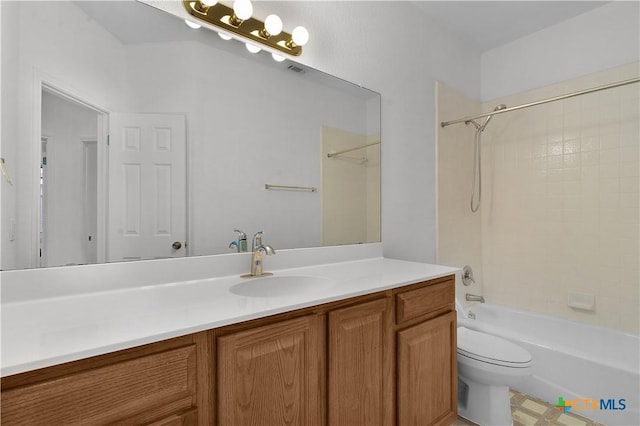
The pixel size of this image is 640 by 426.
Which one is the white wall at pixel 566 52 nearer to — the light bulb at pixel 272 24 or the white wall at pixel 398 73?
the white wall at pixel 398 73

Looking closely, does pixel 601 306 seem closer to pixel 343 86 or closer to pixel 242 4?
pixel 343 86

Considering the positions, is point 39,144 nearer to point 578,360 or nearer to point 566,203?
point 578,360

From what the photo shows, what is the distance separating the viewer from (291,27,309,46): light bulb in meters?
1.45

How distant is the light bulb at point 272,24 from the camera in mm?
1367

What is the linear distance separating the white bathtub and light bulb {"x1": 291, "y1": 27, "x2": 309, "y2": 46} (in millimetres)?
2017

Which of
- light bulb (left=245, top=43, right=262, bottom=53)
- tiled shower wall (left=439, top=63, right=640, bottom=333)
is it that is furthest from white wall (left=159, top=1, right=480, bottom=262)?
tiled shower wall (left=439, top=63, right=640, bottom=333)

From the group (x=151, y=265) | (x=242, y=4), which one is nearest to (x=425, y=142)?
(x=242, y=4)

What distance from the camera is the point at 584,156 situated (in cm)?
220

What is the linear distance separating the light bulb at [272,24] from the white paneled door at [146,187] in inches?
22.5

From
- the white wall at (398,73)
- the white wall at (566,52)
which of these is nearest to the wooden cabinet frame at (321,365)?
the white wall at (398,73)

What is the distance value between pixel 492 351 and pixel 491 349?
0.09 feet

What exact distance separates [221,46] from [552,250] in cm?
265

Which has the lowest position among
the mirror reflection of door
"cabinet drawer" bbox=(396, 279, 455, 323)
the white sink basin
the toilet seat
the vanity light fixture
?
the toilet seat

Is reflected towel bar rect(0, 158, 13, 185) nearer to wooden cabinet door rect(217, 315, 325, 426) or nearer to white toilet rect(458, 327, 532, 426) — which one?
wooden cabinet door rect(217, 315, 325, 426)
